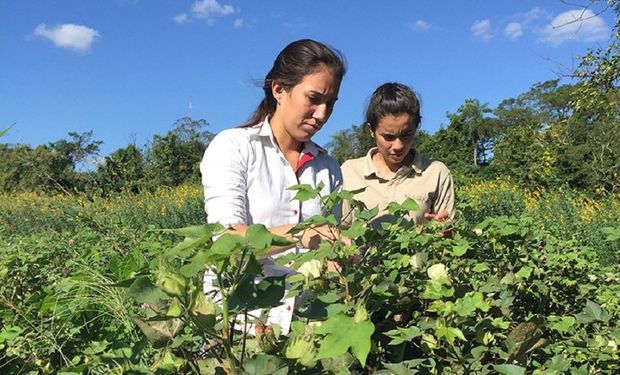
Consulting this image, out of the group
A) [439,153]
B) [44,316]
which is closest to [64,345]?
[44,316]

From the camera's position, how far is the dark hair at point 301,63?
1665 mm

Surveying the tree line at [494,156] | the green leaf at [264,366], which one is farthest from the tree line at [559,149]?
the green leaf at [264,366]

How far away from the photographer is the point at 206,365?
806 millimetres

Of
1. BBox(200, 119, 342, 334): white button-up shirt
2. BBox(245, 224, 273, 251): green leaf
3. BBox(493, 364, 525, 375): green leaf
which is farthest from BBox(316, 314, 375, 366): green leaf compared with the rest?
BBox(200, 119, 342, 334): white button-up shirt

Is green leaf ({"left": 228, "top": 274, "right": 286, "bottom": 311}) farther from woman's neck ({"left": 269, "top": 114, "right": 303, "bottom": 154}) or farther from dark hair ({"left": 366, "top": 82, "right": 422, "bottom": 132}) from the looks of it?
dark hair ({"left": 366, "top": 82, "right": 422, "bottom": 132})

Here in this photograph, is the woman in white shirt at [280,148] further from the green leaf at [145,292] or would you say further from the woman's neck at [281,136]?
the green leaf at [145,292]

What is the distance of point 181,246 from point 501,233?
2.55 ft

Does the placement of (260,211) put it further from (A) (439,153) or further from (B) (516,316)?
(A) (439,153)

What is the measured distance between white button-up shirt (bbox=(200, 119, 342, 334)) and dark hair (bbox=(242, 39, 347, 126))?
13cm

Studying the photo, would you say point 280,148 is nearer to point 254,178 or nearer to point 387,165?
point 254,178

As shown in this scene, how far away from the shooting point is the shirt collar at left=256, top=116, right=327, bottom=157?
170 cm

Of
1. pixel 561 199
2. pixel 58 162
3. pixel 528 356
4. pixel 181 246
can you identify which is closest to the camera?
pixel 181 246

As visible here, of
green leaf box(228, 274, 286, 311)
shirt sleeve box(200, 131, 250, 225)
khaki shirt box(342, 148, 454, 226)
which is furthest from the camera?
khaki shirt box(342, 148, 454, 226)

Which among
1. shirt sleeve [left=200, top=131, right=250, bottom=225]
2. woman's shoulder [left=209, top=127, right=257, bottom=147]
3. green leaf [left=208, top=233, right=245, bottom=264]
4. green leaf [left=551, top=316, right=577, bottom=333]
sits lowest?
green leaf [left=551, top=316, right=577, bottom=333]
